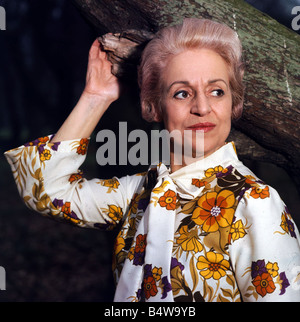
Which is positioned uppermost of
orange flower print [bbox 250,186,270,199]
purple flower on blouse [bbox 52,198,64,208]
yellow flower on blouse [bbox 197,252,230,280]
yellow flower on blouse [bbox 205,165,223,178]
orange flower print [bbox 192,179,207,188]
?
orange flower print [bbox 250,186,270,199]

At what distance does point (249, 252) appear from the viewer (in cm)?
179

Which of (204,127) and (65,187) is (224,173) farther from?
(65,187)

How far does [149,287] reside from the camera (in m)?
1.97

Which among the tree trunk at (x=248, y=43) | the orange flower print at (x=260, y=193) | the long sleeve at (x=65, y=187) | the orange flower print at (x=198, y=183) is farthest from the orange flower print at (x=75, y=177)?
the orange flower print at (x=260, y=193)

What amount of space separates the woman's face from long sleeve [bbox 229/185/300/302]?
1.23ft

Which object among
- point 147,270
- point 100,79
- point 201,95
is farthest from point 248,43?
point 147,270

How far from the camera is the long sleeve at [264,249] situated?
1.73m

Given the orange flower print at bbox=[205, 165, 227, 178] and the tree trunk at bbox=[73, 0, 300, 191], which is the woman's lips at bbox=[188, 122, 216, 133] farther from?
the tree trunk at bbox=[73, 0, 300, 191]

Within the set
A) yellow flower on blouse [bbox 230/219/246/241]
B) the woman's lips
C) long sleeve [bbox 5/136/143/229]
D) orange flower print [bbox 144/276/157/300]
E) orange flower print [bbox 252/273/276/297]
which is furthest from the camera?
long sleeve [bbox 5/136/143/229]

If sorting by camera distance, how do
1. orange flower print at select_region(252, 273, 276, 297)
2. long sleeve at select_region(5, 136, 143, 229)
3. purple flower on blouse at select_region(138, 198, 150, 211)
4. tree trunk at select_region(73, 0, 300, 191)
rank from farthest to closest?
1. tree trunk at select_region(73, 0, 300, 191)
2. long sleeve at select_region(5, 136, 143, 229)
3. purple flower on blouse at select_region(138, 198, 150, 211)
4. orange flower print at select_region(252, 273, 276, 297)

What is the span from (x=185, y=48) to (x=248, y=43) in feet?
2.29

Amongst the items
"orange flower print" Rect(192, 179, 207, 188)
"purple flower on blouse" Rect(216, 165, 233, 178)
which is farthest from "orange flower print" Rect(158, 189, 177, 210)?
"purple flower on blouse" Rect(216, 165, 233, 178)

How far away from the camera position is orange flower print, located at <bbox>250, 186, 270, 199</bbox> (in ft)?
6.07

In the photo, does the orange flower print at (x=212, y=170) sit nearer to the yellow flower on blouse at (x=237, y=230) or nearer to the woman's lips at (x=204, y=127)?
the woman's lips at (x=204, y=127)
